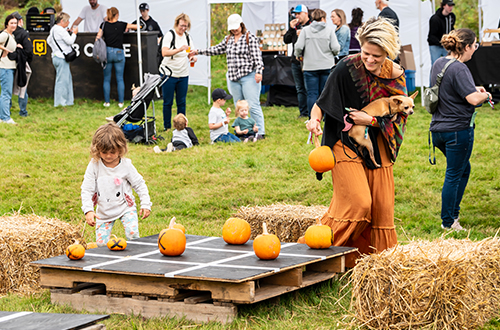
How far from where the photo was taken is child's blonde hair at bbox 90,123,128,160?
522 centimetres

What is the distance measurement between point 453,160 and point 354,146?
2321 mm

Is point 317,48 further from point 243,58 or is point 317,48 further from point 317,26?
point 243,58

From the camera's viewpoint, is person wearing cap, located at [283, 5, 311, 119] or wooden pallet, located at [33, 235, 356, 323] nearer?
wooden pallet, located at [33, 235, 356, 323]

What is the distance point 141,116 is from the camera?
11508 mm

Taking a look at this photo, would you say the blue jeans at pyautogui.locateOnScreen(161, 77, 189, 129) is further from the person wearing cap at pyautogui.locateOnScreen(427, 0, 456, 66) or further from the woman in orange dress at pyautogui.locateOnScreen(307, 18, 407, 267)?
the woman in orange dress at pyautogui.locateOnScreen(307, 18, 407, 267)

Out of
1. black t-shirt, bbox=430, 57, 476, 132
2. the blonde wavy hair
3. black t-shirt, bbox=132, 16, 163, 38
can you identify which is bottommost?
black t-shirt, bbox=430, 57, 476, 132

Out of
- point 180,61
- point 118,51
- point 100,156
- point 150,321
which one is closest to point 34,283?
point 100,156

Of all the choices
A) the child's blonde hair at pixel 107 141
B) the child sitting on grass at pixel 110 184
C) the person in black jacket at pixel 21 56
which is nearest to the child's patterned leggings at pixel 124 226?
the child sitting on grass at pixel 110 184

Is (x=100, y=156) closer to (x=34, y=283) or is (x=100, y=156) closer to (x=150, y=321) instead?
(x=34, y=283)

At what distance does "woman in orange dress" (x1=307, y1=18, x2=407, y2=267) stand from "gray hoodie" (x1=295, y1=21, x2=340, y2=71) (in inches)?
292

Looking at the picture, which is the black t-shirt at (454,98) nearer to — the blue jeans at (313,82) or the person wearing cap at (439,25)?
the blue jeans at (313,82)

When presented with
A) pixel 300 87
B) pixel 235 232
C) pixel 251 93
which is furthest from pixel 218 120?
pixel 235 232

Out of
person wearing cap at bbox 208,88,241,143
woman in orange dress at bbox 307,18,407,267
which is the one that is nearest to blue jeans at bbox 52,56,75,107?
person wearing cap at bbox 208,88,241,143

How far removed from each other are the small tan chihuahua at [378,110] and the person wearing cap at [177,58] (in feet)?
23.7
